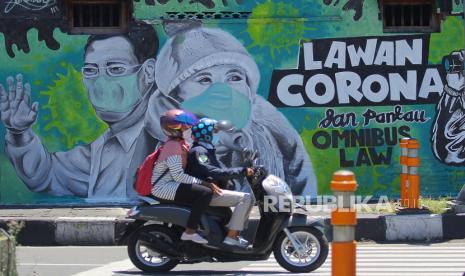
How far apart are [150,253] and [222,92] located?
520 cm

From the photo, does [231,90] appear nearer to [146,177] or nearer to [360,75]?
[360,75]

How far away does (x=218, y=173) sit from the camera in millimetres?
9914

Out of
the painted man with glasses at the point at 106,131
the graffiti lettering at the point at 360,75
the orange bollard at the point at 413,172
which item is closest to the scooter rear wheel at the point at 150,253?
the orange bollard at the point at 413,172

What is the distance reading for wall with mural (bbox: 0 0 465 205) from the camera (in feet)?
48.9

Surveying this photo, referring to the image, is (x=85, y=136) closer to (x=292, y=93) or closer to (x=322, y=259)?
(x=292, y=93)

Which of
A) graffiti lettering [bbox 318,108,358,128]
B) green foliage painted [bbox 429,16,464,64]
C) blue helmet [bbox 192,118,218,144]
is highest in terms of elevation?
green foliage painted [bbox 429,16,464,64]

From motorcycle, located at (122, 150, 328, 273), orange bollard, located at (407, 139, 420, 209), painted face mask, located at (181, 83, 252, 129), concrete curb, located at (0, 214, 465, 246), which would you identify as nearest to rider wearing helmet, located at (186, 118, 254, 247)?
motorcycle, located at (122, 150, 328, 273)

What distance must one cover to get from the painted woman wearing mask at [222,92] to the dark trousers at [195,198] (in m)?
4.96

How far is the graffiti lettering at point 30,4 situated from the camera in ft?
48.7

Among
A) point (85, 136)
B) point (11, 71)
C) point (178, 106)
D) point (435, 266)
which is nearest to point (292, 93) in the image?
point (178, 106)

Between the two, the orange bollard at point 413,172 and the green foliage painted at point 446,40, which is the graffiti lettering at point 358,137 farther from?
the orange bollard at point 413,172

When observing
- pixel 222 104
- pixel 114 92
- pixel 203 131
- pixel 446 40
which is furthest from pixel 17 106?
pixel 446 40

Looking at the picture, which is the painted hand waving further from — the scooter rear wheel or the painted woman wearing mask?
the scooter rear wheel

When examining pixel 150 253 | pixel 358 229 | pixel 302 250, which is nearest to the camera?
pixel 302 250
